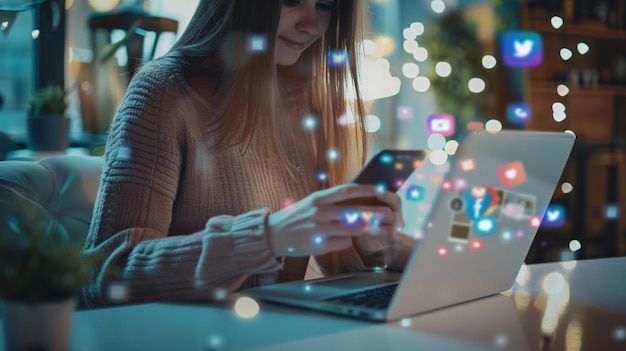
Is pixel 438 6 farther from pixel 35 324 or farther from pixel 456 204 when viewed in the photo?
pixel 35 324

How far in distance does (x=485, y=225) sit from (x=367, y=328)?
0.17 meters

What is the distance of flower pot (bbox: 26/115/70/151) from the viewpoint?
1.84m

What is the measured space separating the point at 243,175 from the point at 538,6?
9.66 feet

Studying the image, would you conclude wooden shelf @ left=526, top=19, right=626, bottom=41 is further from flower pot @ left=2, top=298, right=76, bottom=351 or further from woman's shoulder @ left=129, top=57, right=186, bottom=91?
flower pot @ left=2, top=298, right=76, bottom=351

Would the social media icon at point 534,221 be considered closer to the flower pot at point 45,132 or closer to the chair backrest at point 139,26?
the flower pot at point 45,132

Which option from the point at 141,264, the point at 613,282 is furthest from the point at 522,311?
the point at 141,264

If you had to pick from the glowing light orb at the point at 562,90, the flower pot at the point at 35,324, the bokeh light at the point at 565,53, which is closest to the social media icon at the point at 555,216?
the glowing light orb at the point at 562,90

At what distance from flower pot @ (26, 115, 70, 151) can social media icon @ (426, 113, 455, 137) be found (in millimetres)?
2473

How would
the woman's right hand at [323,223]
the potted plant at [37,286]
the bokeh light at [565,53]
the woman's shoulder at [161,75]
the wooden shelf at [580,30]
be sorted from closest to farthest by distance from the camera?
the potted plant at [37,286], the woman's right hand at [323,223], the woman's shoulder at [161,75], the wooden shelf at [580,30], the bokeh light at [565,53]

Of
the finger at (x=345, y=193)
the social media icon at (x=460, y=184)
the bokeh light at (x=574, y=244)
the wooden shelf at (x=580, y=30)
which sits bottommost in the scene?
the bokeh light at (x=574, y=244)

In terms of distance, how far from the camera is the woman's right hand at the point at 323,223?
2.39 feet

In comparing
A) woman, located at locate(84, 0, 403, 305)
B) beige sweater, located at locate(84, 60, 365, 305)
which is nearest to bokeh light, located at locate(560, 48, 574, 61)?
woman, located at locate(84, 0, 403, 305)

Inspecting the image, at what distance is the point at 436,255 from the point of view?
70cm

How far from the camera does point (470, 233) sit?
2.36ft
